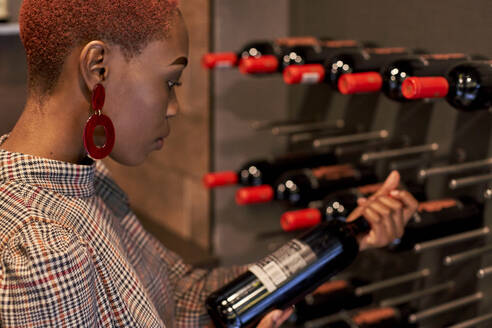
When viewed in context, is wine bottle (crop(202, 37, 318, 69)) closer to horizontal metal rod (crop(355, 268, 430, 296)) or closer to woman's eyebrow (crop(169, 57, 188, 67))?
woman's eyebrow (crop(169, 57, 188, 67))

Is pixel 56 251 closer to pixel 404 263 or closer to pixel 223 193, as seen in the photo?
pixel 404 263

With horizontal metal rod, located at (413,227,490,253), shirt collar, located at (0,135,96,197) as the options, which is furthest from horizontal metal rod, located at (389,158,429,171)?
shirt collar, located at (0,135,96,197)

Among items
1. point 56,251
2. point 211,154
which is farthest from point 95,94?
point 211,154

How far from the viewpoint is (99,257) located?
709mm

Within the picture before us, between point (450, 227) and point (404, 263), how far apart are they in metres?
0.19

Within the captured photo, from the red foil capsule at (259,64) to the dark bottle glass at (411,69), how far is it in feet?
0.78

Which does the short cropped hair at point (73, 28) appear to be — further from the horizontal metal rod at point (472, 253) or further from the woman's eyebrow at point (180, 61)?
the horizontal metal rod at point (472, 253)

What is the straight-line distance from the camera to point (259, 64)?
0.96 metres

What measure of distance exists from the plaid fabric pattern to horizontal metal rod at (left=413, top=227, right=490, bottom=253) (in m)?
0.37

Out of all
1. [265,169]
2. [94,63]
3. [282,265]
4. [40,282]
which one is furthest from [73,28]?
[265,169]

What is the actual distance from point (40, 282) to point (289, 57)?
0.59 metres

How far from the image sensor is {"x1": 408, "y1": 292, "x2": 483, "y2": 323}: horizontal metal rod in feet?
2.71

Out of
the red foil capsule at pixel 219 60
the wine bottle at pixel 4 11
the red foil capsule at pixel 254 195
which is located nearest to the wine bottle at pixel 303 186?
the red foil capsule at pixel 254 195

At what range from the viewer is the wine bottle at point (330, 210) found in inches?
34.5
